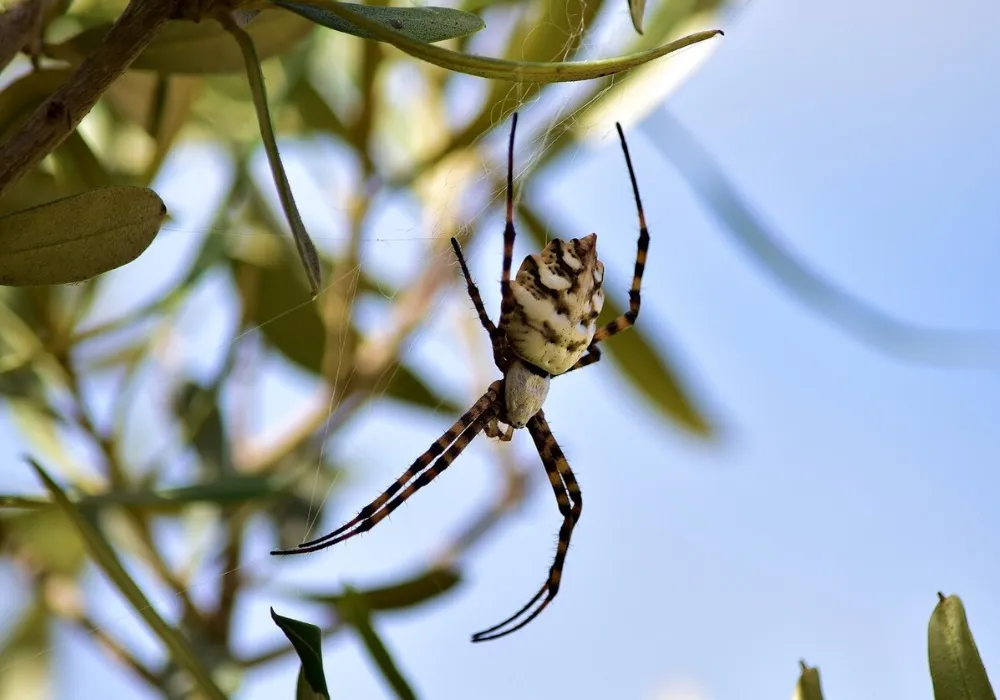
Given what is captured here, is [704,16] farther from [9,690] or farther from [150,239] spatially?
[9,690]

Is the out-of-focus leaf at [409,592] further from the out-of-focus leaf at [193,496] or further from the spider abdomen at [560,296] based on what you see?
the spider abdomen at [560,296]

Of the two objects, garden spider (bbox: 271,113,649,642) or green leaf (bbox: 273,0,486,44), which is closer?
green leaf (bbox: 273,0,486,44)

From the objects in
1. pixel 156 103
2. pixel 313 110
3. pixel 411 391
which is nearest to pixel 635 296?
pixel 411 391

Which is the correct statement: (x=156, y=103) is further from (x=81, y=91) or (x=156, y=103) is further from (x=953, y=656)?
(x=953, y=656)

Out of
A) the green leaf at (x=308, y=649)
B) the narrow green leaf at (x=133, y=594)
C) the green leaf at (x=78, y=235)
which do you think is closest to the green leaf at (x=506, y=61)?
the green leaf at (x=78, y=235)

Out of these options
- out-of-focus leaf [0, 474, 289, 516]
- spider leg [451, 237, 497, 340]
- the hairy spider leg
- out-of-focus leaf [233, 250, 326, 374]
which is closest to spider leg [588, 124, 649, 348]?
the hairy spider leg

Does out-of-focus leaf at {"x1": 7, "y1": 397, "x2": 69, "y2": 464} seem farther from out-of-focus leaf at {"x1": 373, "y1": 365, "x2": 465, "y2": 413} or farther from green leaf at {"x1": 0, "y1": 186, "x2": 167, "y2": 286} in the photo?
green leaf at {"x1": 0, "y1": 186, "x2": 167, "y2": 286}

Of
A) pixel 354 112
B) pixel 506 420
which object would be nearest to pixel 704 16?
pixel 354 112
